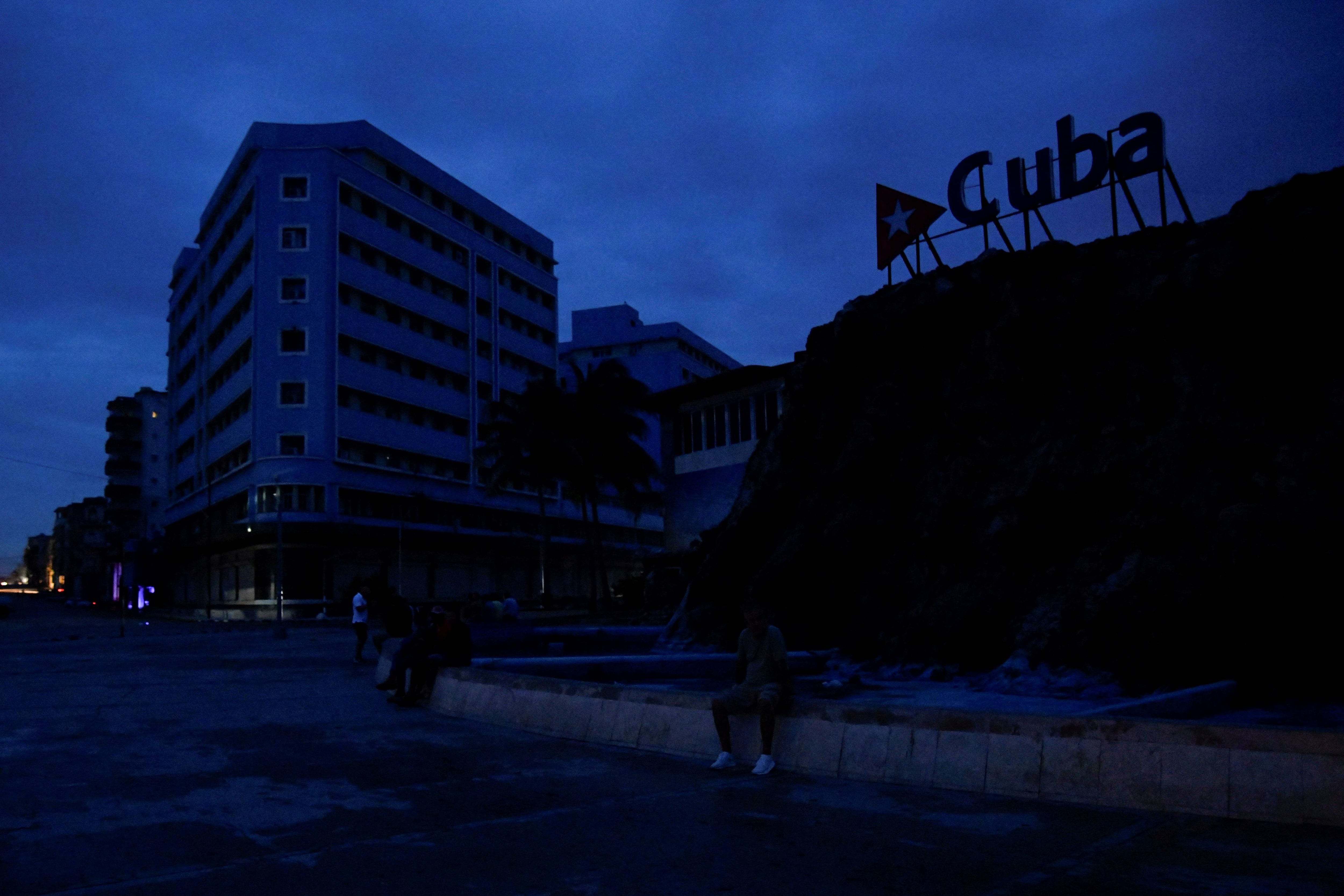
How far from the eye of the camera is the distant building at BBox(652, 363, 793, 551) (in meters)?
42.3

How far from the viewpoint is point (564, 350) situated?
369 feet

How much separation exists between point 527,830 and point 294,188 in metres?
63.2

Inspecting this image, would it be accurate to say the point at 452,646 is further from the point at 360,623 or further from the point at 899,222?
the point at 899,222

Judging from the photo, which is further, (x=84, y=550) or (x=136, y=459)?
(x=84, y=550)

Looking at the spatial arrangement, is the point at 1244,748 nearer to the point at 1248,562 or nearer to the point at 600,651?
the point at 1248,562

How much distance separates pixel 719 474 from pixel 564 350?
232ft

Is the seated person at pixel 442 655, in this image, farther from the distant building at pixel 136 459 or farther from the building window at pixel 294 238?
the distant building at pixel 136 459

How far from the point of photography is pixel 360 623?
2270cm

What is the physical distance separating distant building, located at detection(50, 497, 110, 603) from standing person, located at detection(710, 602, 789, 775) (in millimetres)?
106273

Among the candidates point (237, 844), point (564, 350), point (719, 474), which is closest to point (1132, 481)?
point (237, 844)

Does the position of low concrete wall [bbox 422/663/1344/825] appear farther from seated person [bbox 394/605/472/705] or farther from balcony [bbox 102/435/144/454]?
balcony [bbox 102/435/144/454]

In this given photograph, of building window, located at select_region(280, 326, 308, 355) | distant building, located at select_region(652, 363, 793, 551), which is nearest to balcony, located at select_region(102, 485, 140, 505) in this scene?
building window, located at select_region(280, 326, 308, 355)

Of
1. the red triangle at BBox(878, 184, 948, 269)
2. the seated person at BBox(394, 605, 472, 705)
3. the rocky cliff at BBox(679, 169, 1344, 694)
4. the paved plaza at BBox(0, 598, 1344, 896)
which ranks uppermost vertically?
the red triangle at BBox(878, 184, 948, 269)

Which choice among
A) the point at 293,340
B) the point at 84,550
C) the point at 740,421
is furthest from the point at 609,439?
the point at 84,550
